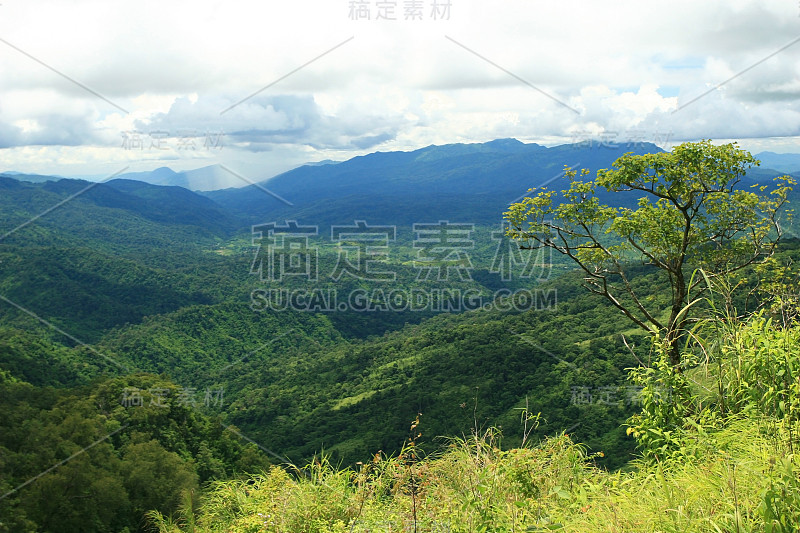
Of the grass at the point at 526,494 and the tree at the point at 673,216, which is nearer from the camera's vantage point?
the grass at the point at 526,494

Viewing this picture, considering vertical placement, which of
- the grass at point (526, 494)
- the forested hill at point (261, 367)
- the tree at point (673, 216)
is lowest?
the forested hill at point (261, 367)

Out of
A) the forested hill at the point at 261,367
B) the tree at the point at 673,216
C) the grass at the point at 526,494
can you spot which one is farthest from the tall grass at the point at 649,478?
the tree at the point at 673,216

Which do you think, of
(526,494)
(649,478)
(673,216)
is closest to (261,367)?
(673,216)

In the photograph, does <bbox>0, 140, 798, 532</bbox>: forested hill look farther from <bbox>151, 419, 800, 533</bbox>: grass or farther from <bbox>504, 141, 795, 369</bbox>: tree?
<bbox>504, 141, 795, 369</bbox>: tree

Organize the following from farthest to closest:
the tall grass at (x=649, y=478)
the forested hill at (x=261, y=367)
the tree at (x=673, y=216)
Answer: the forested hill at (x=261, y=367)
the tree at (x=673, y=216)
the tall grass at (x=649, y=478)

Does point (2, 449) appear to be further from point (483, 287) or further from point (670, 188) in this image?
point (483, 287)

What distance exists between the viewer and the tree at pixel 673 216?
671 centimetres

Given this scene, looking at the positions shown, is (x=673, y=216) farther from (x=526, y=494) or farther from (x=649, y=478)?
(x=526, y=494)

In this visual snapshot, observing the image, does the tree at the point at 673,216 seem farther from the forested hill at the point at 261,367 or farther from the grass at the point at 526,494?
the grass at the point at 526,494

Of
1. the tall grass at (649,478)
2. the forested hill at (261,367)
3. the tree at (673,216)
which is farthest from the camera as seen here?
the forested hill at (261,367)

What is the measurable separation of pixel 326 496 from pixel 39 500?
419 inches

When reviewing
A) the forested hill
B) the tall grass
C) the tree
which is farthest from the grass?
the tree

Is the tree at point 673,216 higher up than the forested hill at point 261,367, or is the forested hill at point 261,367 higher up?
the tree at point 673,216

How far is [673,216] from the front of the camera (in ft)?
23.1
